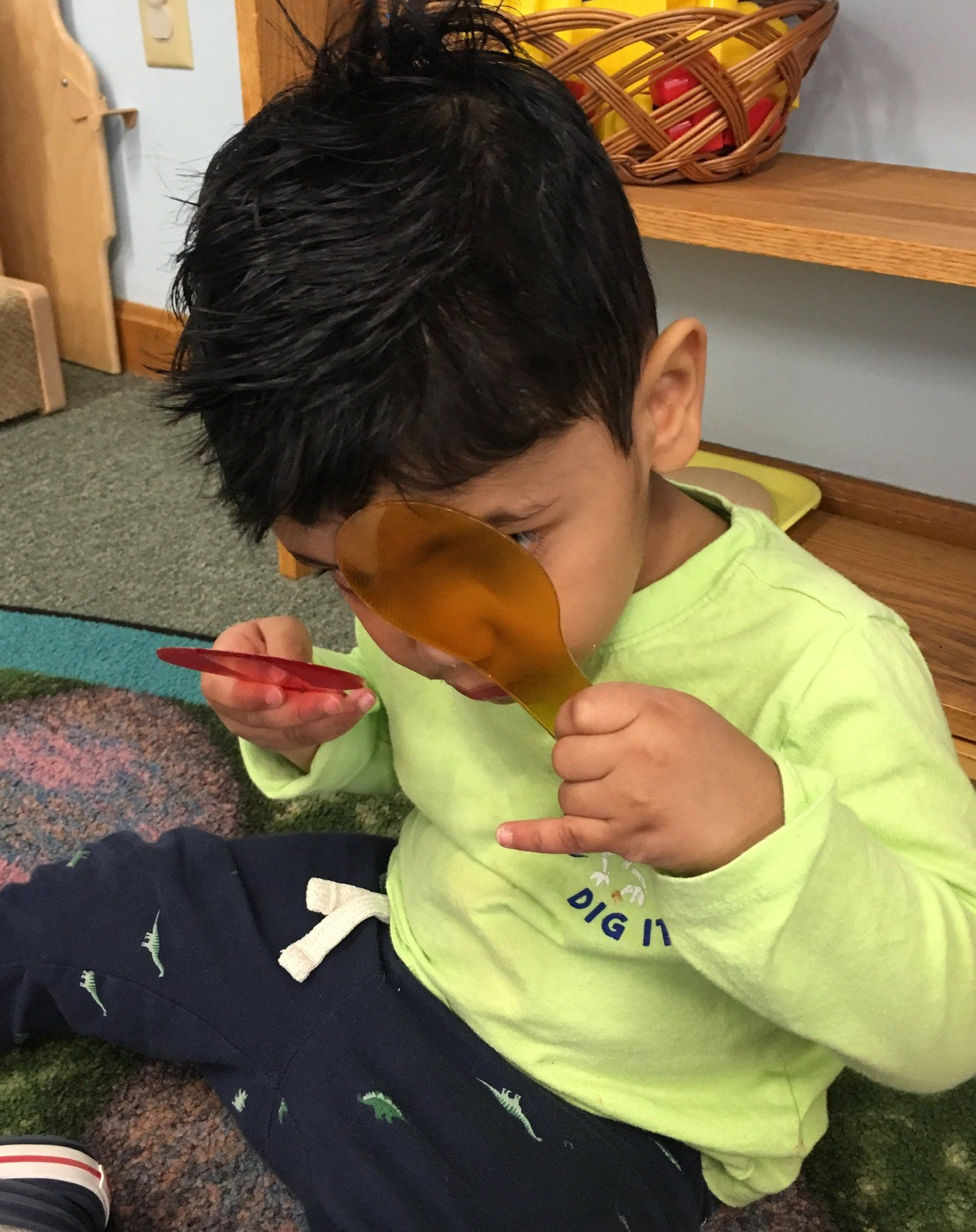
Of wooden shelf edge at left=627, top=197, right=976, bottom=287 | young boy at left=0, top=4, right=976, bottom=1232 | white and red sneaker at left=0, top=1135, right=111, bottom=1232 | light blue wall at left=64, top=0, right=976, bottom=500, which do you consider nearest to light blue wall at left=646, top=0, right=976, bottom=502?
light blue wall at left=64, top=0, right=976, bottom=500

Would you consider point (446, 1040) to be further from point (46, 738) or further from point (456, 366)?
point (46, 738)

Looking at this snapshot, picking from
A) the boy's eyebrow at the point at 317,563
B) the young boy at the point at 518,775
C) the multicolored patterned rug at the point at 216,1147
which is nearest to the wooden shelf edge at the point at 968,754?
the multicolored patterned rug at the point at 216,1147

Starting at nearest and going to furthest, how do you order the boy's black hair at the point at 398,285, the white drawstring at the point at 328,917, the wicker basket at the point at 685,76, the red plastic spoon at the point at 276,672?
the boy's black hair at the point at 398,285, the red plastic spoon at the point at 276,672, the white drawstring at the point at 328,917, the wicker basket at the point at 685,76

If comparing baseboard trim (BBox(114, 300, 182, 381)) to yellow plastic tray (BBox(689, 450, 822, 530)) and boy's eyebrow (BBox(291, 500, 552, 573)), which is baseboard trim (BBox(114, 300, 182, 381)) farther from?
boy's eyebrow (BBox(291, 500, 552, 573))

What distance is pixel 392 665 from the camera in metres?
0.63

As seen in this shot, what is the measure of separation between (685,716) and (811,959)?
0.35 ft

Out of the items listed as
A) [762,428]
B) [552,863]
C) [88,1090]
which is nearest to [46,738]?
[88,1090]

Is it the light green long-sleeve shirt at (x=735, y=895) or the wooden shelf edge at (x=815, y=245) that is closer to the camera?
the light green long-sleeve shirt at (x=735, y=895)

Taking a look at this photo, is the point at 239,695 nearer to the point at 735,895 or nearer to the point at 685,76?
the point at 735,895

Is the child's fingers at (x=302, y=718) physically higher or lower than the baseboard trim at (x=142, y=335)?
higher

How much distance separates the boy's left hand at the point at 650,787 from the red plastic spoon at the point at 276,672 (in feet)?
0.59

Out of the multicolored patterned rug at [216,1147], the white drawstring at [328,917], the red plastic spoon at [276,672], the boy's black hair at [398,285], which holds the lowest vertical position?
the multicolored patterned rug at [216,1147]

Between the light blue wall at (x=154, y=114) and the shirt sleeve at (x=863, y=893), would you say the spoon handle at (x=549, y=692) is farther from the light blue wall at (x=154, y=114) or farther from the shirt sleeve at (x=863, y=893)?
the light blue wall at (x=154, y=114)

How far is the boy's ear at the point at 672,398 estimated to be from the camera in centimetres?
46
